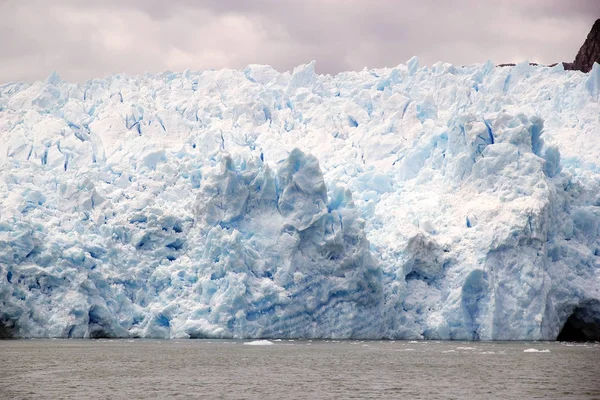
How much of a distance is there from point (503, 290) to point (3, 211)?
2059 cm

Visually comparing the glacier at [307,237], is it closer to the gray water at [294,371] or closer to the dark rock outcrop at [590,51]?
the gray water at [294,371]

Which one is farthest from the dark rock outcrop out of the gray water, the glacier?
the gray water

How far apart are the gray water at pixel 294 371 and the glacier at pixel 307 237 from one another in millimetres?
2142

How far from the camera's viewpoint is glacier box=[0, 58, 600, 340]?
111 ft

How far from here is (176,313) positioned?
34375mm

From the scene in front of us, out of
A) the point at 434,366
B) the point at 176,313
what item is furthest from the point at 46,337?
the point at 434,366

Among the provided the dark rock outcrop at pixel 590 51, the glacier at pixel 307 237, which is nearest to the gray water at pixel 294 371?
the glacier at pixel 307 237

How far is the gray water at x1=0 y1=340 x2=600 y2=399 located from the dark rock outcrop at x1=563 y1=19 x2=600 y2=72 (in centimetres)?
2839

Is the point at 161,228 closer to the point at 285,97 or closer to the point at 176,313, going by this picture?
the point at 176,313

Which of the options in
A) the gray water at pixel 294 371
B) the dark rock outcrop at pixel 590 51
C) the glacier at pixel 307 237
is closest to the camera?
the gray water at pixel 294 371

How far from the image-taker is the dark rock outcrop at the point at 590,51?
5525 cm

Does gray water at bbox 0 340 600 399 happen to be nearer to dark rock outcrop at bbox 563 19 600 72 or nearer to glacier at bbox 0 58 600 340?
glacier at bbox 0 58 600 340

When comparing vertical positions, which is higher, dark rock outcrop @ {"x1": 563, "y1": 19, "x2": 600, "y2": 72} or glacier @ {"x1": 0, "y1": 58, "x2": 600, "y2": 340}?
dark rock outcrop @ {"x1": 563, "y1": 19, "x2": 600, "y2": 72}

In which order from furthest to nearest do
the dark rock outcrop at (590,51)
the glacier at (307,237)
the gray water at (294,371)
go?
1. the dark rock outcrop at (590,51)
2. the glacier at (307,237)
3. the gray water at (294,371)
